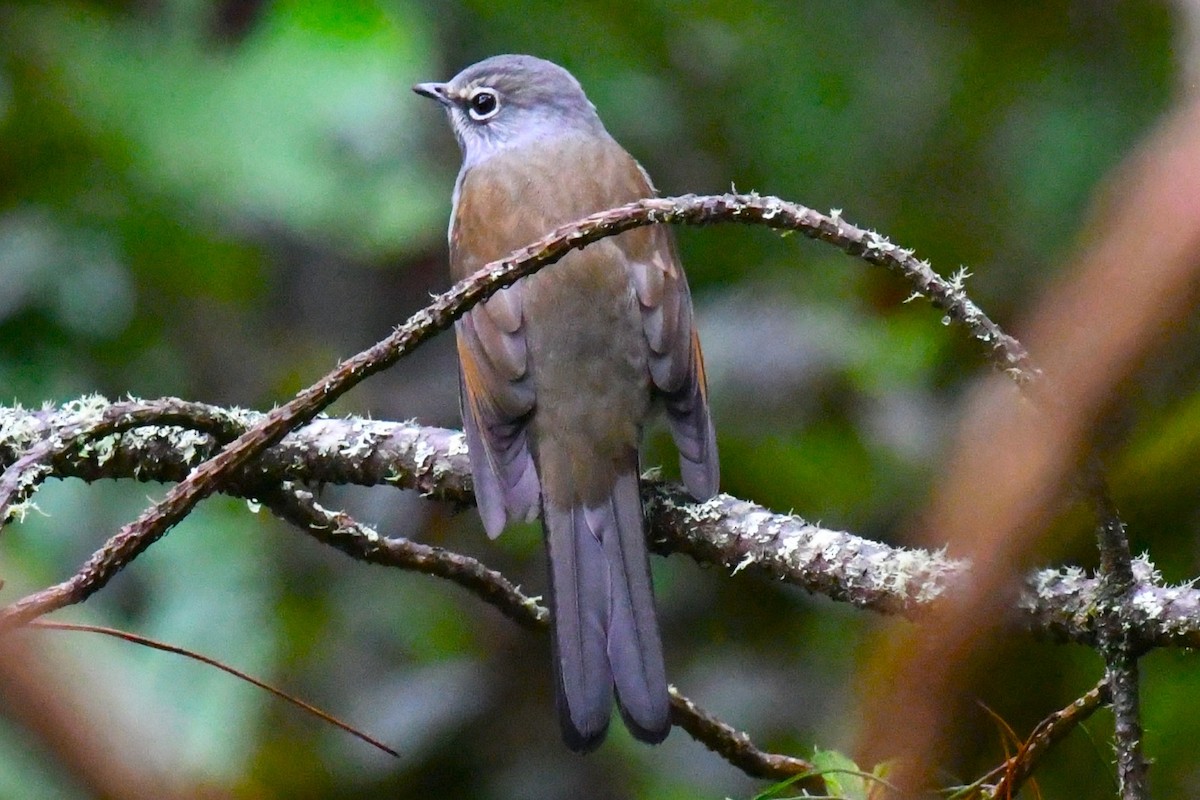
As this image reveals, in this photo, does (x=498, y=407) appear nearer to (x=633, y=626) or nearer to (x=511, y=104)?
(x=633, y=626)

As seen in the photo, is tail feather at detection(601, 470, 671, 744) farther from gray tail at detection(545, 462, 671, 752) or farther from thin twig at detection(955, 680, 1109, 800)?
thin twig at detection(955, 680, 1109, 800)

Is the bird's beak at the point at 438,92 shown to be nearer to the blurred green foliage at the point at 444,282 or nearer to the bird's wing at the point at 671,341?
the blurred green foliage at the point at 444,282

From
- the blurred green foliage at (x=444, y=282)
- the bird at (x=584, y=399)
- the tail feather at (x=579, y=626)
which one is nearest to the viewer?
the tail feather at (x=579, y=626)

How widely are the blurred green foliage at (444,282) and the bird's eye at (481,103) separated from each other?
308 millimetres

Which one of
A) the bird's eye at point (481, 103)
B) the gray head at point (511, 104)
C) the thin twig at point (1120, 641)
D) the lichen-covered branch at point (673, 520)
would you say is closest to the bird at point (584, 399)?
the lichen-covered branch at point (673, 520)

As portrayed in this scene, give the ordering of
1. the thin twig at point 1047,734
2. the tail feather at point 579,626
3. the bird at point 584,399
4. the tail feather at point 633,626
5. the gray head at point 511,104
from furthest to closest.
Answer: the gray head at point 511,104 → the bird at point 584,399 → the tail feather at point 579,626 → the tail feather at point 633,626 → the thin twig at point 1047,734

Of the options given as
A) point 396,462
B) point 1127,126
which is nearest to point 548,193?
point 396,462

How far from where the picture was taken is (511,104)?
4.88 meters

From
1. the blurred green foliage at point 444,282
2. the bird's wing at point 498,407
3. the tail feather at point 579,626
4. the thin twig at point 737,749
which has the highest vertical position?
the blurred green foliage at point 444,282

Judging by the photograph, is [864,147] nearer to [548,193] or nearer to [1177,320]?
[548,193]

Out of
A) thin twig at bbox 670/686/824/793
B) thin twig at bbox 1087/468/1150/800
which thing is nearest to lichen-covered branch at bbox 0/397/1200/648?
thin twig at bbox 1087/468/1150/800

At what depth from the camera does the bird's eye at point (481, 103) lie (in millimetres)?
4898

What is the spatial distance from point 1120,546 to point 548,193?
2278 millimetres

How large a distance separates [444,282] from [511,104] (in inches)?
78.8
